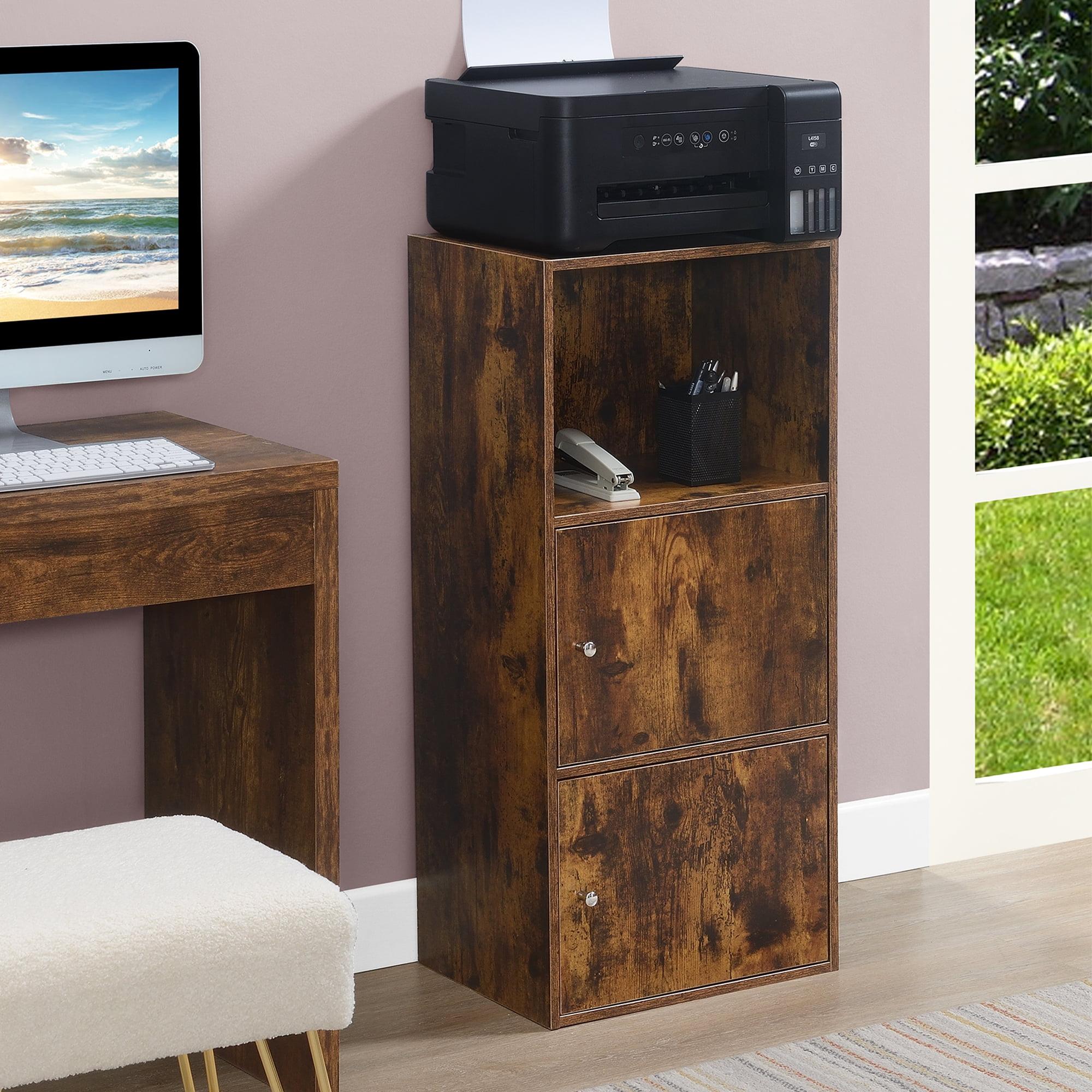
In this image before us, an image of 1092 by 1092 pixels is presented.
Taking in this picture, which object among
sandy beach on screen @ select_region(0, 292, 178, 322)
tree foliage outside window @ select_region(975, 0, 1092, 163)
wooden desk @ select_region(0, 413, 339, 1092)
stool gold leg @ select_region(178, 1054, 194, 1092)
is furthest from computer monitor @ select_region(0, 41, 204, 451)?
tree foliage outside window @ select_region(975, 0, 1092, 163)

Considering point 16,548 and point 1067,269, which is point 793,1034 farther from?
point 1067,269

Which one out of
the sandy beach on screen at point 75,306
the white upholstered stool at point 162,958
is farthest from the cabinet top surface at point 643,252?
the white upholstered stool at point 162,958

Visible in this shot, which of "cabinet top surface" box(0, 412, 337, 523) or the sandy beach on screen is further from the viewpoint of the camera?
the sandy beach on screen

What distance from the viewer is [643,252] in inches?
110

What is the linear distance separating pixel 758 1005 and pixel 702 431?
888 mm

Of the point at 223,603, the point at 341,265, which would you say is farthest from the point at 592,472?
the point at 223,603

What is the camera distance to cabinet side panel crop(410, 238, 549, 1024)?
2820mm

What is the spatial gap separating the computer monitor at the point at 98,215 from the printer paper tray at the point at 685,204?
58cm

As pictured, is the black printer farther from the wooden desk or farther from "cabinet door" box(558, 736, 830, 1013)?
"cabinet door" box(558, 736, 830, 1013)

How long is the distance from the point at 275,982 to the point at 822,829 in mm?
1224

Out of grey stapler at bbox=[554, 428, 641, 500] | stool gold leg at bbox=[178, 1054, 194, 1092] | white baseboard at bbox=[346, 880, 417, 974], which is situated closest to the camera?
stool gold leg at bbox=[178, 1054, 194, 1092]

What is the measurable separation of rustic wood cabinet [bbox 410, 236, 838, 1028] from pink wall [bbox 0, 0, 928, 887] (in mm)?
67

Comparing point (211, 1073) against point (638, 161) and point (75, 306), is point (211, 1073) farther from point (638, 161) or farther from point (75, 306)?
point (638, 161)

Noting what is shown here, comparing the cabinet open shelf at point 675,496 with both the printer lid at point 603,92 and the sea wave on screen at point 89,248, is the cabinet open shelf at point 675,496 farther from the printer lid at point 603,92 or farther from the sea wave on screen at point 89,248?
the sea wave on screen at point 89,248
